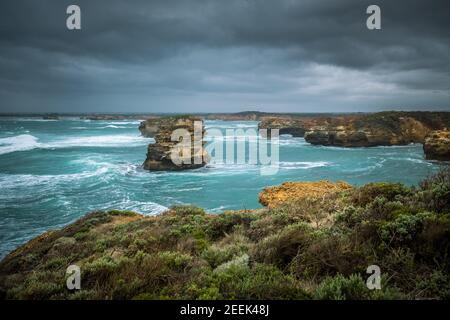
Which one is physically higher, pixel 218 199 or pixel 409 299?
pixel 409 299

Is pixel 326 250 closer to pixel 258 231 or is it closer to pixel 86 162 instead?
pixel 258 231

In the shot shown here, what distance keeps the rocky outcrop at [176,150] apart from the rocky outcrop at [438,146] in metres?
33.1

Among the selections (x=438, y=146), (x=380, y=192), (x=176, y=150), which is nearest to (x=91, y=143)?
(x=176, y=150)

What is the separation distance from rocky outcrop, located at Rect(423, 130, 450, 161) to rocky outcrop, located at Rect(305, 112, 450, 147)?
19.2m

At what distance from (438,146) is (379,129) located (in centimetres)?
2387

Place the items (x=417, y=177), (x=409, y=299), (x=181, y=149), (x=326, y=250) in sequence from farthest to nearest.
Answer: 1. (x=181, y=149)
2. (x=417, y=177)
3. (x=326, y=250)
4. (x=409, y=299)

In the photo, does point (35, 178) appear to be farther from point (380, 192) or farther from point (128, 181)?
point (380, 192)

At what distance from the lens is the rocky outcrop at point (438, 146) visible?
139 ft

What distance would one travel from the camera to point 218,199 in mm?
25609

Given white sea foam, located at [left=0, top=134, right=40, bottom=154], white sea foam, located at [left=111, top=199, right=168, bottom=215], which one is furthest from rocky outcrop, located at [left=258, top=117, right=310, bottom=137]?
white sea foam, located at [left=111, top=199, right=168, bottom=215]

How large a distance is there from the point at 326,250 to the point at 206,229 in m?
4.51

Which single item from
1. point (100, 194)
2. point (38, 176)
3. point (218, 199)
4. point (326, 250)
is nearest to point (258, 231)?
point (326, 250)

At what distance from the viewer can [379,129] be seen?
66188 mm

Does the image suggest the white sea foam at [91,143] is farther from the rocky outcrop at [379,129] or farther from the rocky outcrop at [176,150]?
the rocky outcrop at [379,129]
